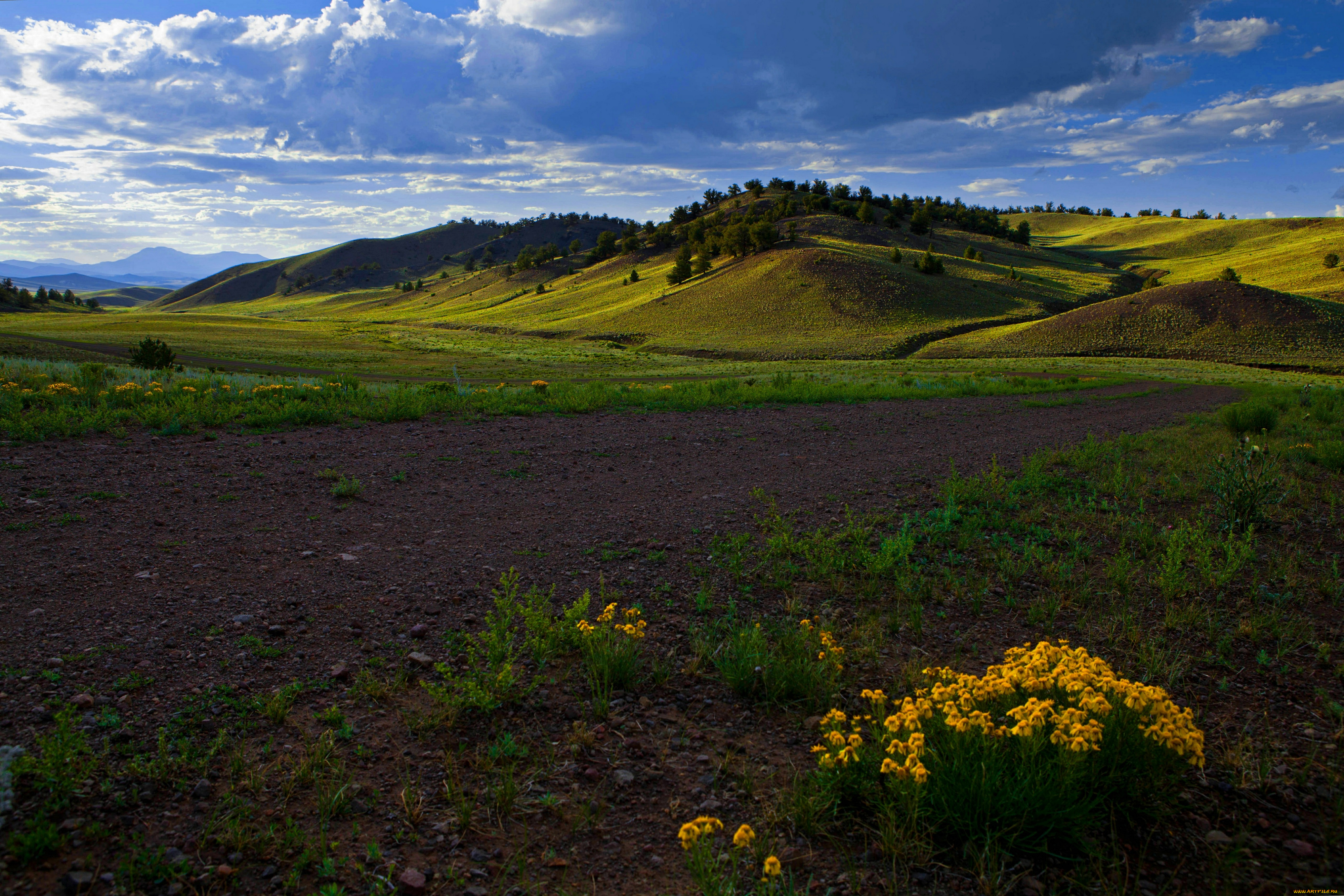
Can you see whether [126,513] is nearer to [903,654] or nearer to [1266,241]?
[903,654]

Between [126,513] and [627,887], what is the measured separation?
6.22 metres

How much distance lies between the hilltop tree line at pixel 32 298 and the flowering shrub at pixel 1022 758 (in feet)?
428

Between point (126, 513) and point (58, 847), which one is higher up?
point (126, 513)

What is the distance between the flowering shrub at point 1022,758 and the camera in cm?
268

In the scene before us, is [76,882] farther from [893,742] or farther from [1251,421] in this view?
[1251,421]

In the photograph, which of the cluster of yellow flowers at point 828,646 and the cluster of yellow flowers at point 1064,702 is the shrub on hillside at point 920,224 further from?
the cluster of yellow flowers at point 1064,702

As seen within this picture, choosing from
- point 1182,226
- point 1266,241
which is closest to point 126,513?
point 1266,241

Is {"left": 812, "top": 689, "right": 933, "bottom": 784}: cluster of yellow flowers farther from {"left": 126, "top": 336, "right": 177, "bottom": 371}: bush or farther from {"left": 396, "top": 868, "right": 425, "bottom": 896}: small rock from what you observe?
{"left": 126, "top": 336, "right": 177, "bottom": 371}: bush

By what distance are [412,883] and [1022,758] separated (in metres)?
2.52

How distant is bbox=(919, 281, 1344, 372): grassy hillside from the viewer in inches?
1615

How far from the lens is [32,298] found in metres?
102

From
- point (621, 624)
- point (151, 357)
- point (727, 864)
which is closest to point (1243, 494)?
point (621, 624)

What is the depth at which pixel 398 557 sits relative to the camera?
18.7 ft

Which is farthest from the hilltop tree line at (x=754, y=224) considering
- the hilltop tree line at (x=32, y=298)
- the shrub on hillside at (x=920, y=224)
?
the hilltop tree line at (x=32, y=298)
